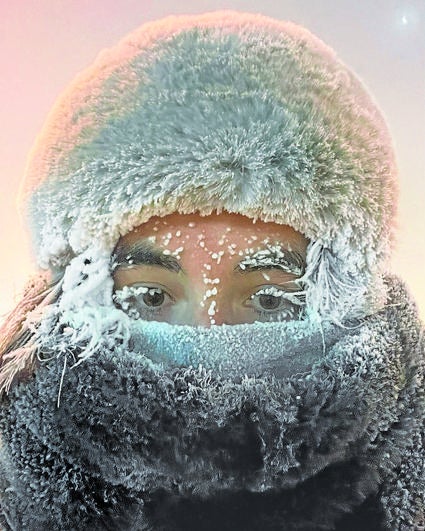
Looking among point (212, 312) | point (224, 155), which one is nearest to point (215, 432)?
point (212, 312)

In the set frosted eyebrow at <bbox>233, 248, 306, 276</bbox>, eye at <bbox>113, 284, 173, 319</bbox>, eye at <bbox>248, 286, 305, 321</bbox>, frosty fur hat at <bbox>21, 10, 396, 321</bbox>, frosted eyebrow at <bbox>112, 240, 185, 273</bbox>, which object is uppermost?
frosty fur hat at <bbox>21, 10, 396, 321</bbox>

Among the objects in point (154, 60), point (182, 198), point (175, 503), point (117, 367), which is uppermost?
point (154, 60)

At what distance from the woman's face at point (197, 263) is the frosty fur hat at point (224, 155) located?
0.01 m

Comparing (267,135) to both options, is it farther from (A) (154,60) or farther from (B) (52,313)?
(B) (52,313)

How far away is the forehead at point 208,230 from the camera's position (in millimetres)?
668

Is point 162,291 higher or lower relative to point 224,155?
lower

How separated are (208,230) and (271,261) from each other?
66mm

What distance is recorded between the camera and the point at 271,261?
68 centimetres

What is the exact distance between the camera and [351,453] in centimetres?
66

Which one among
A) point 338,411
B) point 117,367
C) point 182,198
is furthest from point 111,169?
point 338,411

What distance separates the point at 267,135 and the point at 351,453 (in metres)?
0.30

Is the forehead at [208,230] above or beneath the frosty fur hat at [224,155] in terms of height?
beneath

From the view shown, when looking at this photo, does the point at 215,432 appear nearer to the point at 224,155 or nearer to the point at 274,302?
the point at 274,302

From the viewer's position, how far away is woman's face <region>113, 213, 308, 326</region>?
0.67 meters
